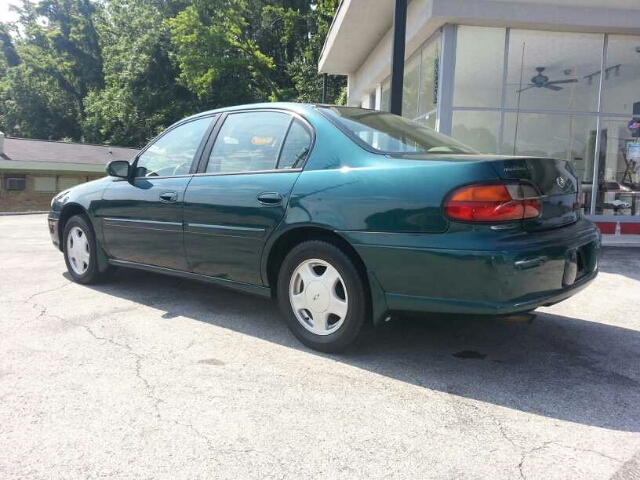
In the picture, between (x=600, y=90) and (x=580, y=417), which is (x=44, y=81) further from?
(x=580, y=417)

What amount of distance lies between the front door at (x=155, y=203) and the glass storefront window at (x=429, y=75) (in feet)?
20.4

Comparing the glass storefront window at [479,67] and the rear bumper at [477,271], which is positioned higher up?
the glass storefront window at [479,67]

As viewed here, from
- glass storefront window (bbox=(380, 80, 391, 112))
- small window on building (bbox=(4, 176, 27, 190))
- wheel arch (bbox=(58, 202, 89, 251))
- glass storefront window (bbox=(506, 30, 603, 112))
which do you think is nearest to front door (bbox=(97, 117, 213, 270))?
wheel arch (bbox=(58, 202, 89, 251))

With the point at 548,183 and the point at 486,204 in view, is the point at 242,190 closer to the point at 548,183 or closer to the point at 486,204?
the point at 486,204

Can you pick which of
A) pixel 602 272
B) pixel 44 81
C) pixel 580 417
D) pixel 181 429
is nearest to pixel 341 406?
pixel 181 429

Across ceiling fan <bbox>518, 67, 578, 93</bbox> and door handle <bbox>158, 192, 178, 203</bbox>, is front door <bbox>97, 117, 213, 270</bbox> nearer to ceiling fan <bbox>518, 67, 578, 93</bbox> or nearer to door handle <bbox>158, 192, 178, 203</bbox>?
door handle <bbox>158, 192, 178, 203</bbox>

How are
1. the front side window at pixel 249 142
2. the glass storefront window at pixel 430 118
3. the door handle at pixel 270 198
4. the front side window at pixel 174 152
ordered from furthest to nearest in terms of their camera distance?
the glass storefront window at pixel 430 118 → the front side window at pixel 174 152 → the front side window at pixel 249 142 → the door handle at pixel 270 198

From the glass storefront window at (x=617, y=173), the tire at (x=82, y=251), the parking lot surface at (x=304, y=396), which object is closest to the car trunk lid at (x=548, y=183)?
the parking lot surface at (x=304, y=396)

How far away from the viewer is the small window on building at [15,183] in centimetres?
3022

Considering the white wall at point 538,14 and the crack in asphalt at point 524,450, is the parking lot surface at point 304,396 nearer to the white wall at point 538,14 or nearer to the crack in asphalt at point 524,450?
the crack in asphalt at point 524,450

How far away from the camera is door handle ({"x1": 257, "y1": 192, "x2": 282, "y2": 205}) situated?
349 cm

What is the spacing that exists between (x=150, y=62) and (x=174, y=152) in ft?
119

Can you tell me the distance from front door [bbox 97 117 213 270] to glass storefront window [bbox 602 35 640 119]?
8544mm

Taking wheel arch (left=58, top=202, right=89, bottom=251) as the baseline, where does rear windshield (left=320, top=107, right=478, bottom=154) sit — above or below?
above
